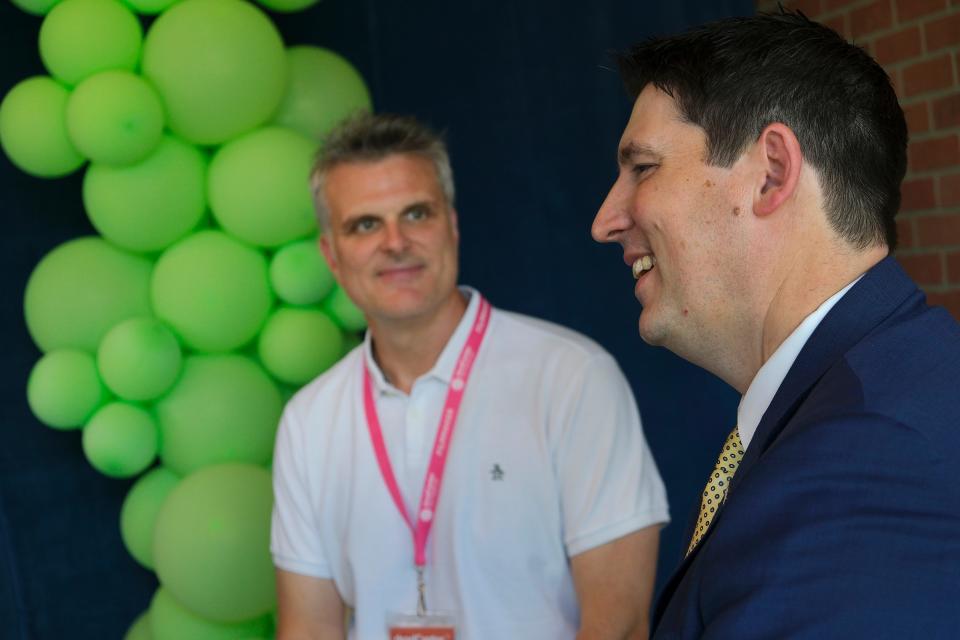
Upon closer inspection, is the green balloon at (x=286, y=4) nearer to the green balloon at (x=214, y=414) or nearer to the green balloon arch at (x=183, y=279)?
the green balloon arch at (x=183, y=279)

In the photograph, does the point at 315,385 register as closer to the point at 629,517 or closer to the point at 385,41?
the point at 629,517

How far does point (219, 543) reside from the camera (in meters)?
2.34

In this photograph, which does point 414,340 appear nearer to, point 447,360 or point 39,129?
point 447,360

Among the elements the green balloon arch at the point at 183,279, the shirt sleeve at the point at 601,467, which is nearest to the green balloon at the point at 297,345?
the green balloon arch at the point at 183,279

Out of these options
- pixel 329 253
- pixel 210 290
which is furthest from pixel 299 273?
pixel 210 290

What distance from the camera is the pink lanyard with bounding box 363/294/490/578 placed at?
82.4 inches

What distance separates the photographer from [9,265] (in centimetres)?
278

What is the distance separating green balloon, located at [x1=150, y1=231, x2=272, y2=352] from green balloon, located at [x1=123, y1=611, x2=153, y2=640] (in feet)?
2.40

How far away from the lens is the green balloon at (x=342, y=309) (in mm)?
2562

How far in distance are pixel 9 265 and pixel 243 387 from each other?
809 mm

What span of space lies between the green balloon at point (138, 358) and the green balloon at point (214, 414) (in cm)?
6

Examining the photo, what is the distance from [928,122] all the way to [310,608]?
2034 mm

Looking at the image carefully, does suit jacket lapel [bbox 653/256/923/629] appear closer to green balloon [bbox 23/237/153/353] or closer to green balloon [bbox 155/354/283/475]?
green balloon [bbox 155/354/283/475]

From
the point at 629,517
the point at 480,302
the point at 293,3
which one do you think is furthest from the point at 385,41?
the point at 629,517
